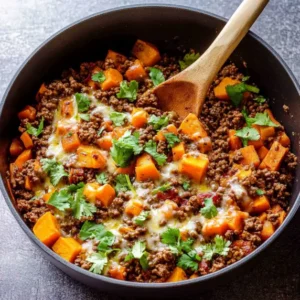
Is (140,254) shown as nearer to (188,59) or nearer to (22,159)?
(22,159)

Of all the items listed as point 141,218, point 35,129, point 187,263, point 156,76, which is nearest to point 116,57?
point 156,76

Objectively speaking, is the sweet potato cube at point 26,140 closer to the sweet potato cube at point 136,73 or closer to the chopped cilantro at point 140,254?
the sweet potato cube at point 136,73

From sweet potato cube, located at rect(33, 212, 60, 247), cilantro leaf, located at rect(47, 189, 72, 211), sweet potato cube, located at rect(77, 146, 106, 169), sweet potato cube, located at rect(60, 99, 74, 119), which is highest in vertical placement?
sweet potato cube, located at rect(60, 99, 74, 119)

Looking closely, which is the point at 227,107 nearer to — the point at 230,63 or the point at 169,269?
the point at 230,63

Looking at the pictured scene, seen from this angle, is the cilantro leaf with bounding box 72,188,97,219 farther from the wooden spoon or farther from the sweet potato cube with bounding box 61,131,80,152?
the wooden spoon

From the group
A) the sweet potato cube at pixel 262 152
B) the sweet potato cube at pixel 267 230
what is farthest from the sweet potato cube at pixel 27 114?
the sweet potato cube at pixel 267 230

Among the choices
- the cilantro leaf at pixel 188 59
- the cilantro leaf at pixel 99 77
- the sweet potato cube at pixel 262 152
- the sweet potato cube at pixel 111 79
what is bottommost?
the cilantro leaf at pixel 99 77

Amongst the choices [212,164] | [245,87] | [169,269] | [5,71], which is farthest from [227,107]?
[5,71]

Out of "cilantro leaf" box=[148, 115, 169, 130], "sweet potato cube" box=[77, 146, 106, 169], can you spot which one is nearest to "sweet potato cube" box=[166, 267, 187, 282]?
"sweet potato cube" box=[77, 146, 106, 169]
